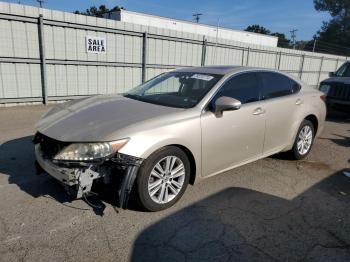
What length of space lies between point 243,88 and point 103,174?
2283mm

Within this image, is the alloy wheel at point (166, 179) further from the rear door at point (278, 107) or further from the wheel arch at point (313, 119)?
the wheel arch at point (313, 119)

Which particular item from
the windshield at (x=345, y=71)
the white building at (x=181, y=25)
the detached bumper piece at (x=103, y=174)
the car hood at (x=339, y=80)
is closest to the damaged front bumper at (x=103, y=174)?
the detached bumper piece at (x=103, y=174)

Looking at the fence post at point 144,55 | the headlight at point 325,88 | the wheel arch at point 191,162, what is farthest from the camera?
the fence post at point 144,55

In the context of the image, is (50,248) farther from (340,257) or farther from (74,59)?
(74,59)

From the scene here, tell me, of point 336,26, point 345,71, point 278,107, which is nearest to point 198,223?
point 278,107

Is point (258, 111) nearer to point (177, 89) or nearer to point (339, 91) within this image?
point (177, 89)

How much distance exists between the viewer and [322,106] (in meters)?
5.54

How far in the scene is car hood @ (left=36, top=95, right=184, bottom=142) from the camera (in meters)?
3.12

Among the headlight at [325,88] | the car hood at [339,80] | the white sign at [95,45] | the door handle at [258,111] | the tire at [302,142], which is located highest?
the white sign at [95,45]

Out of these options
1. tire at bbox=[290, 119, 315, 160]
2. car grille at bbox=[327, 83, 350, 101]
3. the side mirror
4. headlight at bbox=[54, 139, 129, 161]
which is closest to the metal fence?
car grille at bbox=[327, 83, 350, 101]

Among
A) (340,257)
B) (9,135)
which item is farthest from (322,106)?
(9,135)

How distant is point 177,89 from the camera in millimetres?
4391

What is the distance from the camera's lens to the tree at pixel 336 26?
4950 cm

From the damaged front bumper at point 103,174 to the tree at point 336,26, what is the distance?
52.4 meters
